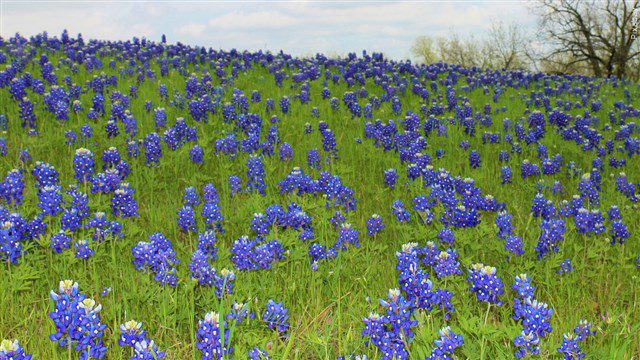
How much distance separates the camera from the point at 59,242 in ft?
15.0

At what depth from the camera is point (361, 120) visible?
9883mm

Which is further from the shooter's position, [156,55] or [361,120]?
[156,55]

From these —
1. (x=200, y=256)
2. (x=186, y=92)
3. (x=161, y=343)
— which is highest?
(x=186, y=92)

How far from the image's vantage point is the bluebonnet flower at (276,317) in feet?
12.0

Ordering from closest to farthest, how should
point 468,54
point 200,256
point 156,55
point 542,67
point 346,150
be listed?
1. point 200,256
2. point 346,150
3. point 156,55
4. point 542,67
5. point 468,54

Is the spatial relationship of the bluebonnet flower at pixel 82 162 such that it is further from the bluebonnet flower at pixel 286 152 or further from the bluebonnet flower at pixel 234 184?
the bluebonnet flower at pixel 286 152

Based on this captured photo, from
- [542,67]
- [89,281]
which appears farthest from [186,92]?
[542,67]

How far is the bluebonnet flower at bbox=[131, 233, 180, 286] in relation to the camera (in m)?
4.10

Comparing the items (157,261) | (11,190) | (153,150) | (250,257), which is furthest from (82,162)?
(250,257)

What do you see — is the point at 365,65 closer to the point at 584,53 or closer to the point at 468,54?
the point at 584,53

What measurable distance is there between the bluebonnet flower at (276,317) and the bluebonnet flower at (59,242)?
Result: 6.03 ft

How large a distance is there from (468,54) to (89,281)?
51222mm

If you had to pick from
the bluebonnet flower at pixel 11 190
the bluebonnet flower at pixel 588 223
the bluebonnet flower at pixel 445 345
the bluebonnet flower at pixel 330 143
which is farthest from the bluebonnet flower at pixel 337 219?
the bluebonnet flower at pixel 11 190

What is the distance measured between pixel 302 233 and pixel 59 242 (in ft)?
6.25
